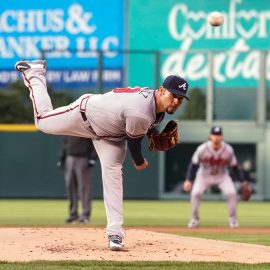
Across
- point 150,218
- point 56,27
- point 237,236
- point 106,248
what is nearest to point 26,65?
point 106,248

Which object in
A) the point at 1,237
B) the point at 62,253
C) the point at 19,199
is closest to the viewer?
the point at 62,253

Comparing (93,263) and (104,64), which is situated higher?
(104,64)

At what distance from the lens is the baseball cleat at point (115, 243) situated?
8.34m

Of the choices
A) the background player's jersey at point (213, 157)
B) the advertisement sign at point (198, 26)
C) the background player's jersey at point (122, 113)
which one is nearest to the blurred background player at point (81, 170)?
the background player's jersey at point (213, 157)

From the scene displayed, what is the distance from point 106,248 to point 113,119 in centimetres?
110

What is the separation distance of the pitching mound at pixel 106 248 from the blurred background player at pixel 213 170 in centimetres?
435

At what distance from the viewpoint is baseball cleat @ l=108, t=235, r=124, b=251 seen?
834 centimetres

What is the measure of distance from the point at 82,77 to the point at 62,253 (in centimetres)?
1478

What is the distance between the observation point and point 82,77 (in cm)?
2273

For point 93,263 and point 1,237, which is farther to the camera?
point 1,237

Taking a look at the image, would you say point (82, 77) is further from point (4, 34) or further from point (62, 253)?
point (62, 253)

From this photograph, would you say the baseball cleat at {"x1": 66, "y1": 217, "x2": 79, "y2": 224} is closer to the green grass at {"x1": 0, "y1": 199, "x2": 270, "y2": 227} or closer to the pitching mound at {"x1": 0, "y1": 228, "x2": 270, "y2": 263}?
the green grass at {"x1": 0, "y1": 199, "x2": 270, "y2": 227}

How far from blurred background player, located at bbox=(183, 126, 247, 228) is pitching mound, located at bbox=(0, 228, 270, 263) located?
171 inches

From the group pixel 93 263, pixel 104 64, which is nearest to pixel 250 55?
pixel 104 64
